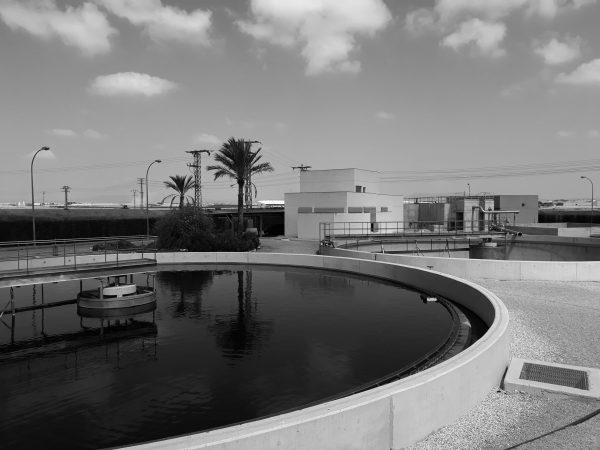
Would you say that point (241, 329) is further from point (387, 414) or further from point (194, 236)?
point (194, 236)

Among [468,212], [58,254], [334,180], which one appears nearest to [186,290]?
[58,254]

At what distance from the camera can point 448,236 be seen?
117 feet

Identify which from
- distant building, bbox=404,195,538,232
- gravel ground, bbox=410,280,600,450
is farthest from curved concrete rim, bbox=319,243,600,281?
distant building, bbox=404,195,538,232

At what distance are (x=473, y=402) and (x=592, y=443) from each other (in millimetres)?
1796

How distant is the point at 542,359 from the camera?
980 cm

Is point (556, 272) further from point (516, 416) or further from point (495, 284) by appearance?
point (516, 416)

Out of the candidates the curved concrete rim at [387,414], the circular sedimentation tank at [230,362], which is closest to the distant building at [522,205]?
the circular sedimentation tank at [230,362]

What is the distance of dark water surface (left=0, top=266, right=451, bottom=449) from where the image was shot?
838cm

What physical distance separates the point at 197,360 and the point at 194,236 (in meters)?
23.4

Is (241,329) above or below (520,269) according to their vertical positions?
below

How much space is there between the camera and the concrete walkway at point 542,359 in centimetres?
631

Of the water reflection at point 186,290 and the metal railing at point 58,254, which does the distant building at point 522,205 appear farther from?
the water reflection at point 186,290

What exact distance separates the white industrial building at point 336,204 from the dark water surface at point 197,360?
75.0 ft

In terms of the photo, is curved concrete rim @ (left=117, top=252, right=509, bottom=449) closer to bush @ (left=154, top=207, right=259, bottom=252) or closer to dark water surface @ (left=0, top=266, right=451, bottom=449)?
dark water surface @ (left=0, top=266, right=451, bottom=449)
